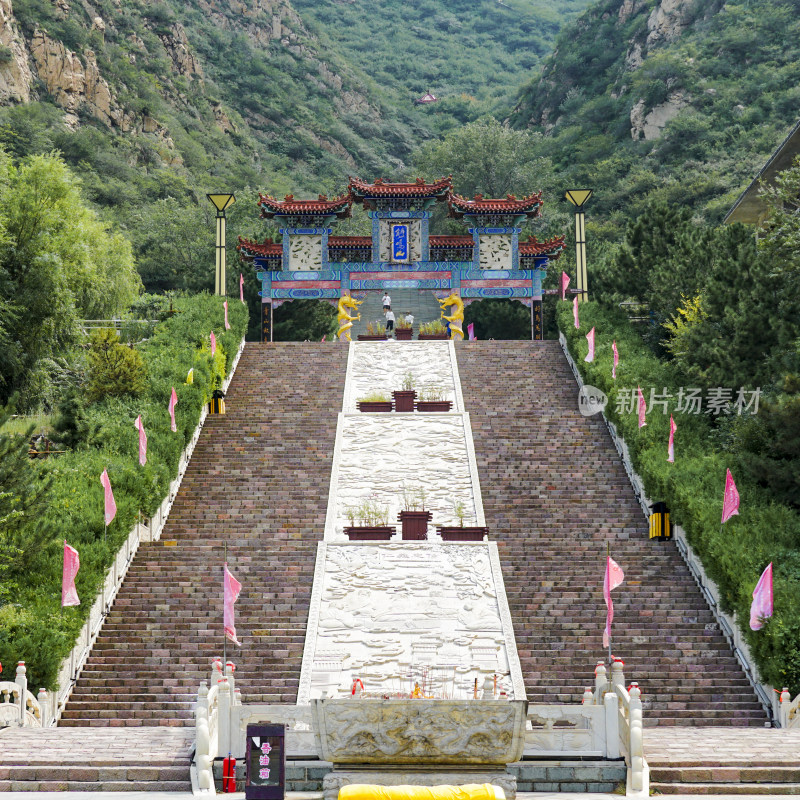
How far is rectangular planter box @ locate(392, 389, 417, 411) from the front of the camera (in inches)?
985

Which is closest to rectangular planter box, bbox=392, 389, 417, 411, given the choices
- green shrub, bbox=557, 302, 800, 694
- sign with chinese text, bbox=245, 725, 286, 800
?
green shrub, bbox=557, 302, 800, 694

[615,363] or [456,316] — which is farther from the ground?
[615,363]

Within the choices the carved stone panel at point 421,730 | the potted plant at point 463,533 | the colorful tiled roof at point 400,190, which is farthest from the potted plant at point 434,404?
the carved stone panel at point 421,730

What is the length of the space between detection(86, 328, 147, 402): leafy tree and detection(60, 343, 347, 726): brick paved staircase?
71.3 inches

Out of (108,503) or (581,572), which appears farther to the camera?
(581,572)

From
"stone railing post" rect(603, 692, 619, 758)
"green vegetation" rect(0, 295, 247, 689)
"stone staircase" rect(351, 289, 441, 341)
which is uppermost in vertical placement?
"stone railing post" rect(603, 692, 619, 758)

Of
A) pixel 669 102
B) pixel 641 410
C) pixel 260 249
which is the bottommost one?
pixel 641 410

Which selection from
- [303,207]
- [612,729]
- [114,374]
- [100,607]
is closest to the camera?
[612,729]

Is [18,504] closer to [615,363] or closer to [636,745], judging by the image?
[636,745]

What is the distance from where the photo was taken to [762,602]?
14.5 meters

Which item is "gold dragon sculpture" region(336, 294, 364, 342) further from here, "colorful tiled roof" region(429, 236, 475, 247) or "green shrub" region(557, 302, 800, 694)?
"green shrub" region(557, 302, 800, 694)

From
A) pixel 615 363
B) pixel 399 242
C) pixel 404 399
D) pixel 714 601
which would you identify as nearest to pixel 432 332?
pixel 399 242

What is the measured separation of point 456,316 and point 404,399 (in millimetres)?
8429

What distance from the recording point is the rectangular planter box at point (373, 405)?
24828 millimetres
